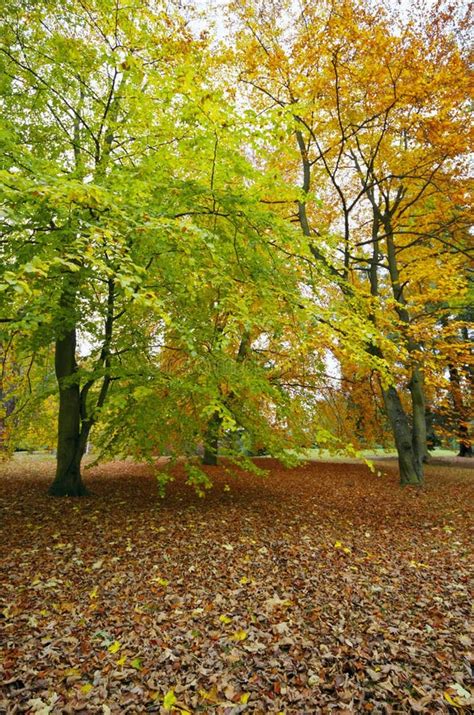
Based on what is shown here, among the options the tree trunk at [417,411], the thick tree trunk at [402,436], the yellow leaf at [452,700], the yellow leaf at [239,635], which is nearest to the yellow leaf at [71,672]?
the yellow leaf at [239,635]

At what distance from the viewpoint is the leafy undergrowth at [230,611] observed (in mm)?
2596

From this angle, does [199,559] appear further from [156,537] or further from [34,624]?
[34,624]

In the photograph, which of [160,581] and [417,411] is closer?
[160,581]

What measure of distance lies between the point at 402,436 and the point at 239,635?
7856 millimetres

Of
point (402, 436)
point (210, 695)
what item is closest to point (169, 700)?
point (210, 695)

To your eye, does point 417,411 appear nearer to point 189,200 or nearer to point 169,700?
point 189,200

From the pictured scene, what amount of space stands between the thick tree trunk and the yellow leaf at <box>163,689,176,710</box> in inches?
329

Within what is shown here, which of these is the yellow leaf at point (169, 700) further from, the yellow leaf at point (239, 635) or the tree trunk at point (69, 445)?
the tree trunk at point (69, 445)

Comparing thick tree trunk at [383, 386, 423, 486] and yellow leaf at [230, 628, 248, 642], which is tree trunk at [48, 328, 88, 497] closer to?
yellow leaf at [230, 628, 248, 642]

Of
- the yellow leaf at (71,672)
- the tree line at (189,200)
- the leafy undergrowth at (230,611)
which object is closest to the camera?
the leafy undergrowth at (230,611)

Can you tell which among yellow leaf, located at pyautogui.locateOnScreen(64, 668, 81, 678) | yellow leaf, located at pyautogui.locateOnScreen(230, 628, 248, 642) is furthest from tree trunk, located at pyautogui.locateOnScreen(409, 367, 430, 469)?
yellow leaf, located at pyautogui.locateOnScreen(64, 668, 81, 678)

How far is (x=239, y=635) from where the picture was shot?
10.3 ft

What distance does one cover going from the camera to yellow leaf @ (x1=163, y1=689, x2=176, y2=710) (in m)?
2.48

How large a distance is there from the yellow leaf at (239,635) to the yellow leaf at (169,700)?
0.66 m
